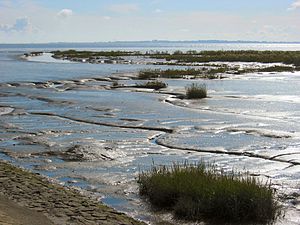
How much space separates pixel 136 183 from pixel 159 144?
4.87 meters

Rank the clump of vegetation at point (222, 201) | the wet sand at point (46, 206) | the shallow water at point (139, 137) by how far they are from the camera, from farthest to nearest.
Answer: the shallow water at point (139, 137)
the clump of vegetation at point (222, 201)
the wet sand at point (46, 206)

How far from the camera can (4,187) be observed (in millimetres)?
9703

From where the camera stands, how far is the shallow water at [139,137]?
1191 cm

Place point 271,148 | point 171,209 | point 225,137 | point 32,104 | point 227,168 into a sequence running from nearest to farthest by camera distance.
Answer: point 171,209
point 227,168
point 271,148
point 225,137
point 32,104

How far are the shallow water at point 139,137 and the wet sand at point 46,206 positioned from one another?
0.77 metres

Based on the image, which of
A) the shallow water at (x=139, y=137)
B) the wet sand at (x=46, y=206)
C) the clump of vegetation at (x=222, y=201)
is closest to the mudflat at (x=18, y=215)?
the wet sand at (x=46, y=206)

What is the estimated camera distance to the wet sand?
7.81m

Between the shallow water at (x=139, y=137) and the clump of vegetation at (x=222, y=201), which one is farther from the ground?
the clump of vegetation at (x=222, y=201)

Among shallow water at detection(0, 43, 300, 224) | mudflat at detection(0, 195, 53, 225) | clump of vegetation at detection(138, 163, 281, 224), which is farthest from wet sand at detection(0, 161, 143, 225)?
clump of vegetation at detection(138, 163, 281, 224)

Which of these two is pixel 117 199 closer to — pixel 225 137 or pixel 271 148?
pixel 271 148

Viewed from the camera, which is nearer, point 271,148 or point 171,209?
point 171,209

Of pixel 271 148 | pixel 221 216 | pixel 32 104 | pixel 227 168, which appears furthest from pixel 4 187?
A: pixel 32 104

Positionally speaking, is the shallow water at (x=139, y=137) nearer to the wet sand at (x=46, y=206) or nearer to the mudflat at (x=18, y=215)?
the wet sand at (x=46, y=206)

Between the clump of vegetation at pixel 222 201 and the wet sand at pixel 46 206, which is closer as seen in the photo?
the wet sand at pixel 46 206
